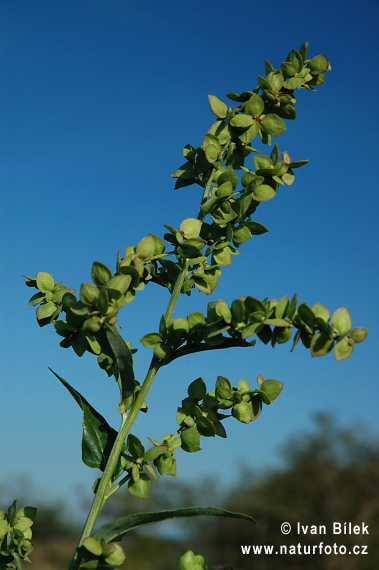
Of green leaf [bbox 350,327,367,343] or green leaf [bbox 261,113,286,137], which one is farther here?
green leaf [bbox 261,113,286,137]

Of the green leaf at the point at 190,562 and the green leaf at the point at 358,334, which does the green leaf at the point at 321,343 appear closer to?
the green leaf at the point at 358,334

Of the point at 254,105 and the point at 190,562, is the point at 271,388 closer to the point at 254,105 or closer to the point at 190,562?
the point at 190,562

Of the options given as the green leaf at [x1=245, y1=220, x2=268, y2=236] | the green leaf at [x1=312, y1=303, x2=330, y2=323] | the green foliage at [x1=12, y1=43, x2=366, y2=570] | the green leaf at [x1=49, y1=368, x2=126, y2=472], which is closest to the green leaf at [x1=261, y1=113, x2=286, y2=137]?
the green foliage at [x1=12, y1=43, x2=366, y2=570]

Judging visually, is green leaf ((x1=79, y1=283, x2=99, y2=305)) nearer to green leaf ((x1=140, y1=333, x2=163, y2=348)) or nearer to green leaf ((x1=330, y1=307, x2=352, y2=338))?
green leaf ((x1=140, y1=333, x2=163, y2=348))

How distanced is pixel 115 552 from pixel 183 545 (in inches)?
342

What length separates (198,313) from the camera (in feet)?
1.61

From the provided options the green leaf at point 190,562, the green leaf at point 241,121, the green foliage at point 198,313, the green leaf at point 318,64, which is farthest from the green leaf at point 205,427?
the green leaf at point 318,64

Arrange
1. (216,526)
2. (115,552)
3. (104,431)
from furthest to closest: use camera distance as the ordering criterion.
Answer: (216,526)
(104,431)
(115,552)

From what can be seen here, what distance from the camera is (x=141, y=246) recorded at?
54cm

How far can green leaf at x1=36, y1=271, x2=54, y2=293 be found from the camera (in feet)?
1.94

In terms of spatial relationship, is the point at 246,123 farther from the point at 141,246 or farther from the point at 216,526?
the point at 216,526

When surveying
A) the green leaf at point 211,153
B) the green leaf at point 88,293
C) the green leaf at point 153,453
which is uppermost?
the green leaf at point 211,153

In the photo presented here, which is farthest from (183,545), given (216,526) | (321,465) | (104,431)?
(104,431)

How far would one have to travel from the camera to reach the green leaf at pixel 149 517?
0.46m
